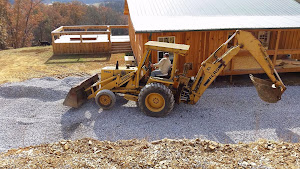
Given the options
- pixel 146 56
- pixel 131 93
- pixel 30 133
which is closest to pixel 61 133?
pixel 30 133

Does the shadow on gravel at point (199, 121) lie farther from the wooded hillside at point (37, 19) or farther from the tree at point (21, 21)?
the tree at point (21, 21)

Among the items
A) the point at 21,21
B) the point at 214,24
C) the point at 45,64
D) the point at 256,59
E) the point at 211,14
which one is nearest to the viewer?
the point at 256,59

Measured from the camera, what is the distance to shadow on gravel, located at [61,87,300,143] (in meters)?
6.87

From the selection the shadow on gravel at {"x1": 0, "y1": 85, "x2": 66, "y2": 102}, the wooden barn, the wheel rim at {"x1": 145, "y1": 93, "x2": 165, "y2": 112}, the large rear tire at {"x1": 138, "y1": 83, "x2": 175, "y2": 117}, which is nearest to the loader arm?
the large rear tire at {"x1": 138, "y1": 83, "x2": 175, "y2": 117}

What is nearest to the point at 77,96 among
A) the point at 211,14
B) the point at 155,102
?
the point at 155,102

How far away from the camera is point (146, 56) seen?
7.81 metres

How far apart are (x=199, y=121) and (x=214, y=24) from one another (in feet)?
17.5

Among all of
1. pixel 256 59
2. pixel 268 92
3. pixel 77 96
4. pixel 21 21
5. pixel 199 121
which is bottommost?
pixel 199 121

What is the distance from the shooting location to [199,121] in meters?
7.63

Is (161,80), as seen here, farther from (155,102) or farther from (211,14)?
(211,14)

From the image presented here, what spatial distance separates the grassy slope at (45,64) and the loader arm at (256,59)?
285 inches

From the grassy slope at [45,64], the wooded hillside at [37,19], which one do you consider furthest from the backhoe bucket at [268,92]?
the wooded hillside at [37,19]

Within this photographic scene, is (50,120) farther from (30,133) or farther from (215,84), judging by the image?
(215,84)

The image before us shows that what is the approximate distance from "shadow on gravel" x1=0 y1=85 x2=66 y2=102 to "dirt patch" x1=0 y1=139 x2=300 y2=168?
357cm
